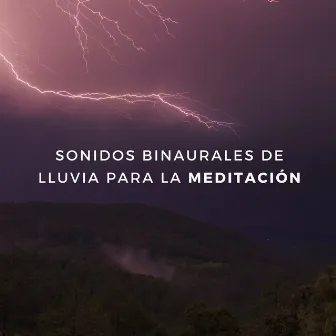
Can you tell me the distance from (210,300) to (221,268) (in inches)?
1911

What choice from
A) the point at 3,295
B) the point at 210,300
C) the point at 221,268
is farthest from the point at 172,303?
the point at 221,268

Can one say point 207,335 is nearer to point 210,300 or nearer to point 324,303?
point 324,303

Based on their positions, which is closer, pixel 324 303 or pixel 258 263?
pixel 324 303

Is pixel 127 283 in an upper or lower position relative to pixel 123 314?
upper

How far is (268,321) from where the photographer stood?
2230 cm

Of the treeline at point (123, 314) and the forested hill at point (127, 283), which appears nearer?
the treeline at point (123, 314)

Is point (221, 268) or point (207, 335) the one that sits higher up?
point (221, 268)

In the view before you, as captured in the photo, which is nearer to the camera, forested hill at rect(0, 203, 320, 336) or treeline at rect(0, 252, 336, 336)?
treeline at rect(0, 252, 336, 336)

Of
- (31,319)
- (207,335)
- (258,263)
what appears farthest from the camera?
(258,263)

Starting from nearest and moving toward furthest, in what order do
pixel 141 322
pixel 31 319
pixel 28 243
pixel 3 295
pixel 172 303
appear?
pixel 3 295 → pixel 31 319 → pixel 141 322 → pixel 172 303 → pixel 28 243

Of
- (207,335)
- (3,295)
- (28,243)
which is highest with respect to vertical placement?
(28,243)

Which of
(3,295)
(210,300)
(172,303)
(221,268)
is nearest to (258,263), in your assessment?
(221,268)

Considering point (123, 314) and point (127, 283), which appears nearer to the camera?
point (123, 314)

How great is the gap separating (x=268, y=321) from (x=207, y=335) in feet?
29.3
